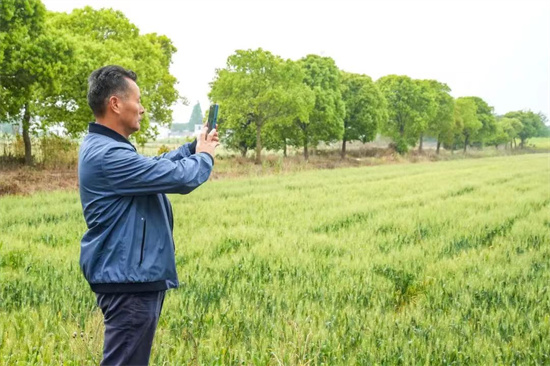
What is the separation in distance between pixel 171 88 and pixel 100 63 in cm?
1498

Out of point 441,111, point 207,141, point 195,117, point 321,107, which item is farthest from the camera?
point 195,117

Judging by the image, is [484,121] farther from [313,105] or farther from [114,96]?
[114,96]

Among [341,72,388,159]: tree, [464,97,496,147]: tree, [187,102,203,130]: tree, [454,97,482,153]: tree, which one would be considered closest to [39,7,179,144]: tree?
[341,72,388,159]: tree

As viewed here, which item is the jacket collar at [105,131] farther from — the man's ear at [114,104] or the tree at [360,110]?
the tree at [360,110]

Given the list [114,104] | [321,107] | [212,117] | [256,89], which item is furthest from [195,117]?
[114,104]

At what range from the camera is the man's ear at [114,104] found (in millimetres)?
2965

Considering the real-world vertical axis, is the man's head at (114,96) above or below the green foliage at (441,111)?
below

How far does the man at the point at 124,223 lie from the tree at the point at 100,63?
1785 cm

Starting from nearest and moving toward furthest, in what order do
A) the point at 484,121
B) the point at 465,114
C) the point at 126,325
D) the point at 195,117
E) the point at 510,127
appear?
the point at 126,325 < the point at 465,114 < the point at 484,121 < the point at 510,127 < the point at 195,117

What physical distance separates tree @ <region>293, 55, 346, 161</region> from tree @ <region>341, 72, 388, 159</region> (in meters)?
3.42

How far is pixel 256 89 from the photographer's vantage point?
33.9 meters

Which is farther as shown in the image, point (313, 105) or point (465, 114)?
point (465, 114)

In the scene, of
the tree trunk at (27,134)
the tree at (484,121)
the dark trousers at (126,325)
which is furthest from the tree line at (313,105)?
the dark trousers at (126,325)

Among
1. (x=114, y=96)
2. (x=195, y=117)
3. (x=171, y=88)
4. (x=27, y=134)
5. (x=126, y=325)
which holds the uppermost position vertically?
(x=195, y=117)
